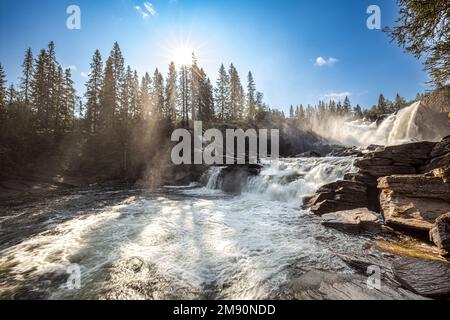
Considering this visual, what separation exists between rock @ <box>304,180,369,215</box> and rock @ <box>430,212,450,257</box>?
4.67 meters

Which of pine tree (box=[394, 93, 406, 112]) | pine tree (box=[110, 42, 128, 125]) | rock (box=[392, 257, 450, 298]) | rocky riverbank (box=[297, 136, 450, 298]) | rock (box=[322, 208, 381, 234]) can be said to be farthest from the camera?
pine tree (box=[394, 93, 406, 112])

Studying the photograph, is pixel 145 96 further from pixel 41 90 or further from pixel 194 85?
pixel 41 90

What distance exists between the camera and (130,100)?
47.2m

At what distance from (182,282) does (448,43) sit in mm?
13283

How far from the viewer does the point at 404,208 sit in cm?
834

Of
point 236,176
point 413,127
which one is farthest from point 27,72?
point 413,127

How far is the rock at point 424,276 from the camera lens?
14.0 feet

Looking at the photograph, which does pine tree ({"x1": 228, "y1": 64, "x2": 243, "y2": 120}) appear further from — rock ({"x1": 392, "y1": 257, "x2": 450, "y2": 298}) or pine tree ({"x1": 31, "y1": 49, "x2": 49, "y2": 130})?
rock ({"x1": 392, "y1": 257, "x2": 450, "y2": 298})

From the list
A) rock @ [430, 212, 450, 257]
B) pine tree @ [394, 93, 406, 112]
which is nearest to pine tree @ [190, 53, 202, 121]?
rock @ [430, 212, 450, 257]

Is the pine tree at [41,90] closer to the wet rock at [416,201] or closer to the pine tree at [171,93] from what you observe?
the pine tree at [171,93]

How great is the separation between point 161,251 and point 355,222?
26.1ft

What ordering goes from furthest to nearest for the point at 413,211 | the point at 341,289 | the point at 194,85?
the point at 194,85, the point at 413,211, the point at 341,289

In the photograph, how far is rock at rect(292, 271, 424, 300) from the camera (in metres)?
4.12
